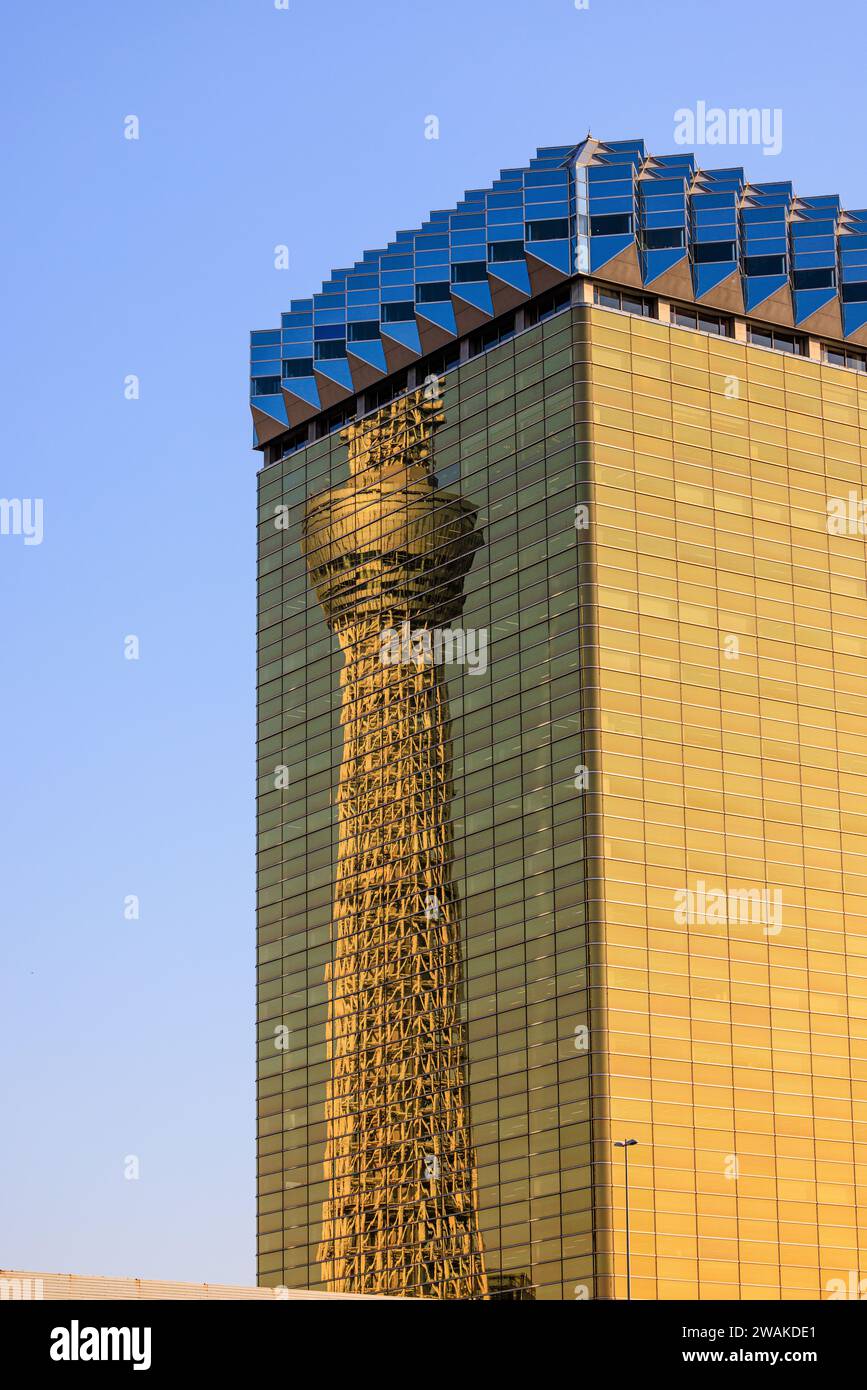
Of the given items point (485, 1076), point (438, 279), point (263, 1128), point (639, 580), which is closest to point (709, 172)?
point (438, 279)

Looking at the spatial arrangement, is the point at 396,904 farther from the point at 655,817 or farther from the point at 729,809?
the point at 729,809

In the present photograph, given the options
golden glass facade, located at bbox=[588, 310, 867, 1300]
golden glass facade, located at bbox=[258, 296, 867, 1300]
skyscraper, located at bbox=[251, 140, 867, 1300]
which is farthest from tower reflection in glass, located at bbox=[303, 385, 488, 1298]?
golden glass facade, located at bbox=[588, 310, 867, 1300]

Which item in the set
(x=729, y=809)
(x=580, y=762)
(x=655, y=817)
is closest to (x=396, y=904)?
(x=580, y=762)

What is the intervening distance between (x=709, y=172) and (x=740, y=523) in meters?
27.1

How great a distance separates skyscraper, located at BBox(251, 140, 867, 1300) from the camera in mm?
142375

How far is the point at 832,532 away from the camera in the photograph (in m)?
162

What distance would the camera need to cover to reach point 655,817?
477 ft

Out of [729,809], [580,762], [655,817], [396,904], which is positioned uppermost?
[580,762]

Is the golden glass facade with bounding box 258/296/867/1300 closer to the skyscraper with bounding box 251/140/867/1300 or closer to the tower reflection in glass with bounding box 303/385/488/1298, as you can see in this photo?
the skyscraper with bounding box 251/140/867/1300

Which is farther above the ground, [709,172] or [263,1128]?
[709,172]

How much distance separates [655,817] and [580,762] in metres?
5.67

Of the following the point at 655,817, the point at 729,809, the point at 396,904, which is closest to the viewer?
the point at 655,817

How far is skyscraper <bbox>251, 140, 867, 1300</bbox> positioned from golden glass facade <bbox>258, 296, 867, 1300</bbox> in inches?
10.6
